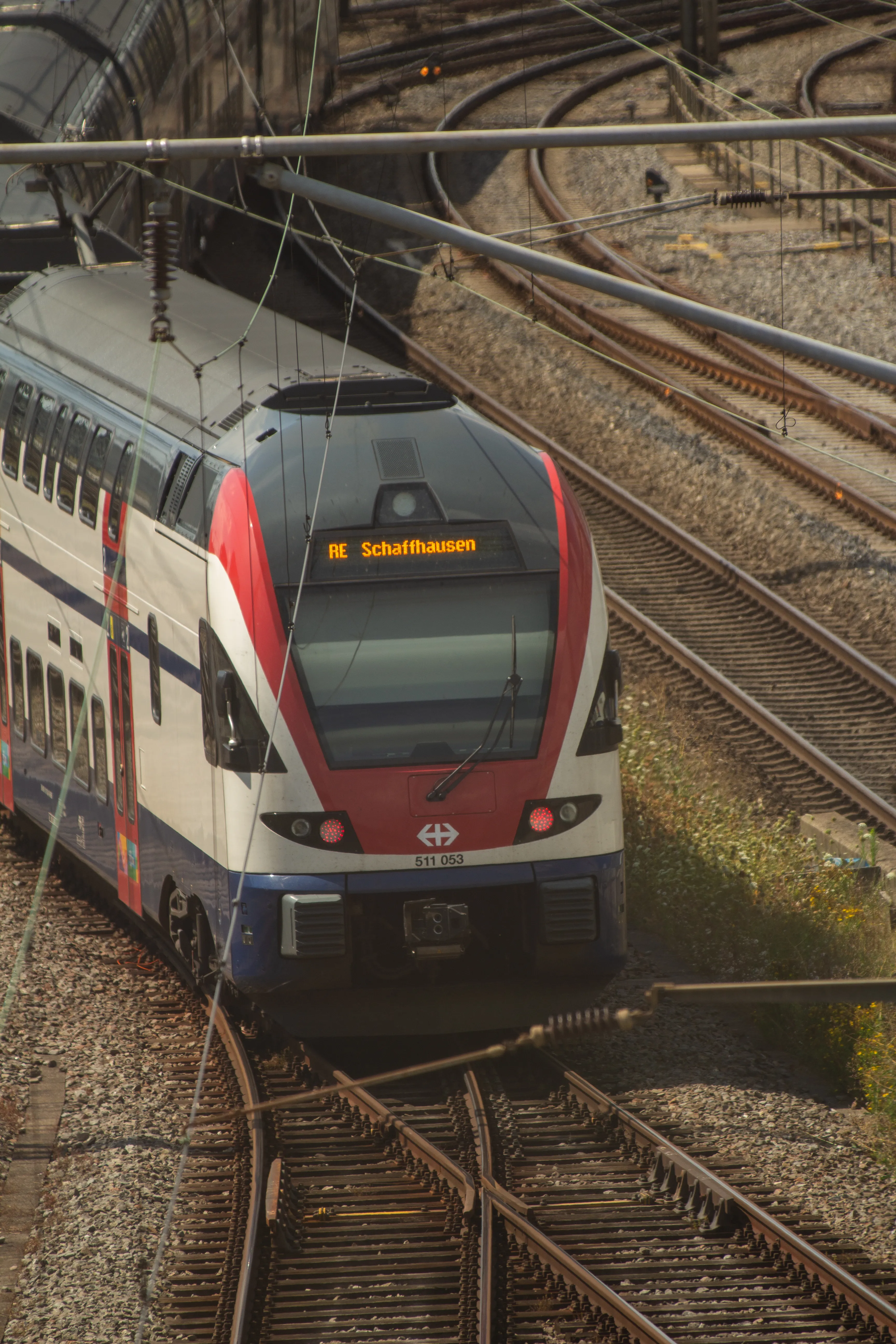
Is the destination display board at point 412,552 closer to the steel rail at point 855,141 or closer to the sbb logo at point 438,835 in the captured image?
the sbb logo at point 438,835

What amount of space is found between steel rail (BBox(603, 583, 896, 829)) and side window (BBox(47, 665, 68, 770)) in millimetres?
4679

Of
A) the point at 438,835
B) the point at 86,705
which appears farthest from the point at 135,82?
the point at 438,835

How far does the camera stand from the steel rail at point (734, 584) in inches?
623

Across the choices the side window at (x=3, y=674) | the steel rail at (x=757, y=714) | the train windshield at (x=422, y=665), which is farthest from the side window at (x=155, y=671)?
the steel rail at (x=757, y=714)

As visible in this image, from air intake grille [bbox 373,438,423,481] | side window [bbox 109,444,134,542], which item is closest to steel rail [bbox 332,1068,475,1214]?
air intake grille [bbox 373,438,423,481]

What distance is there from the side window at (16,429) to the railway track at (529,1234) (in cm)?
625

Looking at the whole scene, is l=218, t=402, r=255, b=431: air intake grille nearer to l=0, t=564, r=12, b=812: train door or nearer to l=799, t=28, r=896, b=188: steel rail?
l=0, t=564, r=12, b=812: train door

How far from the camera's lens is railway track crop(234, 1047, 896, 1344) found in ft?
25.6

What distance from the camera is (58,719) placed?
14.0 meters

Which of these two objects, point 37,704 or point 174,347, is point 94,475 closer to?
point 174,347

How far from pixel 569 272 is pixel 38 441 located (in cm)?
578

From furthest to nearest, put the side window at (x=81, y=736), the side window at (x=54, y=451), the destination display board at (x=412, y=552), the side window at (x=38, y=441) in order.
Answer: the side window at (x=38, y=441), the side window at (x=81, y=736), the side window at (x=54, y=451), the destination display board at (x=412, y=552)

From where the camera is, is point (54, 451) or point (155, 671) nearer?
point (155, 671)

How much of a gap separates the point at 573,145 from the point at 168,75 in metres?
19.5
